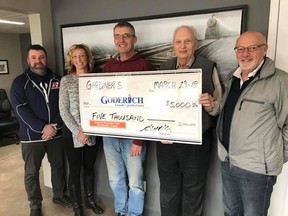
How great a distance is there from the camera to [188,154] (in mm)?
1672

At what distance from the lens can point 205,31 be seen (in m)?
1.79

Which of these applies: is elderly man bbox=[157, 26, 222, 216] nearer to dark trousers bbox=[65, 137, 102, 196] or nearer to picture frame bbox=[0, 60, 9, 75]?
dark trousers bbox=[65, 137, 102, 196]

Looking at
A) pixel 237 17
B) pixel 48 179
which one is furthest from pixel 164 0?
pixel 48 179

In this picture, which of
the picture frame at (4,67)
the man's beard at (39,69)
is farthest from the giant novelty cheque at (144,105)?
the picture frame at (4,67)

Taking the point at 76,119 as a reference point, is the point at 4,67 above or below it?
above

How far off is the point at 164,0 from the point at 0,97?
458cm

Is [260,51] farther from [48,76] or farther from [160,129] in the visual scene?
[48,76]

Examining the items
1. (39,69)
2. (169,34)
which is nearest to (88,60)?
(39,69)

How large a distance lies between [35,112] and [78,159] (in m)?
0.57

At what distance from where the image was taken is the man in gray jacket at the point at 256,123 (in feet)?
4.31

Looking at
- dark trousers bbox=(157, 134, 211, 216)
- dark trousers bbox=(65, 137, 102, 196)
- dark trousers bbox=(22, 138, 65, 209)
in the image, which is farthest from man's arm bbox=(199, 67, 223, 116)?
dark trousers bbox=(22, 138, 65, 209)

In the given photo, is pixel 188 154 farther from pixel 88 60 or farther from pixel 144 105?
pixel 88 60

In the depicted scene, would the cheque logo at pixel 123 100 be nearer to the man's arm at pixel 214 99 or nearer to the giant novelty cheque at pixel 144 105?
the giant novelty cheque at pixel 144 105

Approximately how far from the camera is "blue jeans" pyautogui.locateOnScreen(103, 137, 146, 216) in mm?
1970
